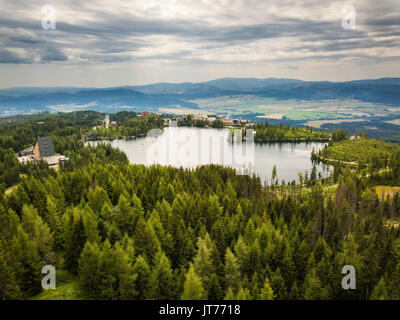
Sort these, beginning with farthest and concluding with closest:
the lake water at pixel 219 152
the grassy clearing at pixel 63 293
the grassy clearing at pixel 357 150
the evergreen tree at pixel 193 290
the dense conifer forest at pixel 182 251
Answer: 1. the grassy clearing at pixel 357 150
2. the lake water at pixel 219 152
3. the grassy clearing at pixel 63 293
4. the dense conifer forest at pixel 182 251
5. the evergreen tree at pixel 193 290

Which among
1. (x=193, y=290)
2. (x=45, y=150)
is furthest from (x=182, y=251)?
(x=45, y=150)

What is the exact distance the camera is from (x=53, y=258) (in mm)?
30297

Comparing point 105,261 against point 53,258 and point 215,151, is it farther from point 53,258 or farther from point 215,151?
point 215,151

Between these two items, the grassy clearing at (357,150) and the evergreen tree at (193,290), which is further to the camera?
the grassy clearing at (357,150)

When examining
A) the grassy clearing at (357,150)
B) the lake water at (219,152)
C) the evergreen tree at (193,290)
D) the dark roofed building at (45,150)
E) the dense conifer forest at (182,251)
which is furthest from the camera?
the grassy clearing at (357,150)

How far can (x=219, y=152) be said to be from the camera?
5103 inches

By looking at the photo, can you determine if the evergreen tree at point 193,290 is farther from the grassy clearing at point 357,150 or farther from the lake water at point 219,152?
the grassy clearing at point 357,150

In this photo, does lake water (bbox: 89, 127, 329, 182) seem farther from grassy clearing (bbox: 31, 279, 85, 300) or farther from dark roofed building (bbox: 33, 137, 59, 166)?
Answer: grassy clearing (bbox: 31, 279, 85, 300)

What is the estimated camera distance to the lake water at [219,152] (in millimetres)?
109688

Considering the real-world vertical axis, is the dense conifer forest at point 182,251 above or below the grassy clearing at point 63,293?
above

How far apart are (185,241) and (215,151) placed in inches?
3810

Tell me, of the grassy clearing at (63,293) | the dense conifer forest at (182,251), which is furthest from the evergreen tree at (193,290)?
the grassy clearing at (63,293)

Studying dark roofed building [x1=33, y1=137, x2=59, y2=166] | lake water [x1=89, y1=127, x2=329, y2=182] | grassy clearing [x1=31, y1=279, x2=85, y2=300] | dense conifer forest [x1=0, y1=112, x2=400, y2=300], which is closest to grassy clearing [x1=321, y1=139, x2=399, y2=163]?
lake water [x1=89, y1=127, x2=329, y2=182]
